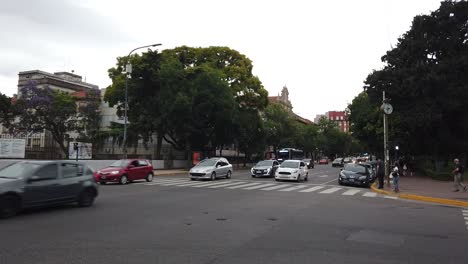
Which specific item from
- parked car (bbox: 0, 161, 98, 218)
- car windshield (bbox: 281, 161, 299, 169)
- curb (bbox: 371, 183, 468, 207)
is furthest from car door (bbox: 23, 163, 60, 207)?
car windshield (bbox: 281, 161, 299, 169)

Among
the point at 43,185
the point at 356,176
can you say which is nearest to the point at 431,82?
the point at 356,176

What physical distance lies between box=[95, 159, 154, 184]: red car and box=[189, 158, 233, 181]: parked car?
3139 millimetres

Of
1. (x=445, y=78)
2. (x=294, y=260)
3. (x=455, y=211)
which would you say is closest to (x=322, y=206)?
(x=455, y=211)

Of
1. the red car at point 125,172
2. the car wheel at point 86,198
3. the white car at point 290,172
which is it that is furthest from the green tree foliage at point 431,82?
the car wheel at point 86,198

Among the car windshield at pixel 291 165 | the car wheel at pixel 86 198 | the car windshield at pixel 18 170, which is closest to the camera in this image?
the car windshield at pixel 18 170

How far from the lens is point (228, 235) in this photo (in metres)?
8.58

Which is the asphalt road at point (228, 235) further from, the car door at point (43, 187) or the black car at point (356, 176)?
the black car at point (356, 176)

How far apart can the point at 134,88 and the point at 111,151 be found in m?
13.9

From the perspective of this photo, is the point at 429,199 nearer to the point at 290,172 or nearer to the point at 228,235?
the point at 290,172

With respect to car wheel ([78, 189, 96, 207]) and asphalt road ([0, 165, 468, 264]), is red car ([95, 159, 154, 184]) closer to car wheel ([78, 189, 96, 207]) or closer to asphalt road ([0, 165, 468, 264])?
asphalt road ([0, 165, 468, 264])

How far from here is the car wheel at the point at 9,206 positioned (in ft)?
32.3

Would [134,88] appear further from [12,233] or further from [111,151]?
[12,233]

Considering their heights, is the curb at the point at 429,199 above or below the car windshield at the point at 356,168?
below

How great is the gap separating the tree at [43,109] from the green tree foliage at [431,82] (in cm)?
3561
